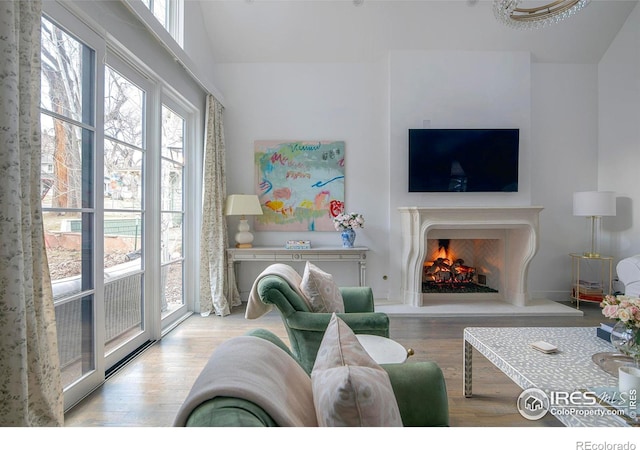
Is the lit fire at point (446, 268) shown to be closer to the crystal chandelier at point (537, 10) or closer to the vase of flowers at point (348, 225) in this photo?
the vase of flowers at point (348, 225)

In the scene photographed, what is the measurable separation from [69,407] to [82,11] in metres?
2.29

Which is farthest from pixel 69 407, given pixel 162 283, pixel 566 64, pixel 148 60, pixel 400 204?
pixel 566 64

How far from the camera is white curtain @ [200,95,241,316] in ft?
11.8

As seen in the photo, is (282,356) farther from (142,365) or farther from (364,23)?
(364,23)

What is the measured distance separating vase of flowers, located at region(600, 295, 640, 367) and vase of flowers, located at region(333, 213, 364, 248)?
2501mm

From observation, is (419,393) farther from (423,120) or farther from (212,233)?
(423,120)

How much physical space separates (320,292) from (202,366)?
3.96ft

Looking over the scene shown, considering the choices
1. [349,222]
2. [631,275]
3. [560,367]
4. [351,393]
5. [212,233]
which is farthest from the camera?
[349,222]

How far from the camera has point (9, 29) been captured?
1.25 metres

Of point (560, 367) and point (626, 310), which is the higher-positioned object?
point (626, 310)

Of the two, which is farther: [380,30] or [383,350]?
[380,30]

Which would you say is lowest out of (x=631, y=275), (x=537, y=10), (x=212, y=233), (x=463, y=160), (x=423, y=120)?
(x=631, y=275)

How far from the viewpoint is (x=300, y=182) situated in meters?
4.08

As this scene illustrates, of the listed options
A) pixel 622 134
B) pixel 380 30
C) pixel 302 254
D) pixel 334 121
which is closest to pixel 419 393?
pixel 302 254
